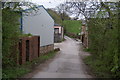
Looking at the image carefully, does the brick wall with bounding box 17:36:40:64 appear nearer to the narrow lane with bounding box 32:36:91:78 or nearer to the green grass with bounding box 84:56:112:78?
the narrow lane with bounding box 32:36:91:78

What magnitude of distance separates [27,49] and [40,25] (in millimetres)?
5577

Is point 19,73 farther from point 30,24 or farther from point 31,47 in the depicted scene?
point 30,24

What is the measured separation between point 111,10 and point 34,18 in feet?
32.7

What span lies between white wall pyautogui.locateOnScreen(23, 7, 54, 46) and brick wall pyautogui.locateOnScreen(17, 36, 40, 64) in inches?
42.4

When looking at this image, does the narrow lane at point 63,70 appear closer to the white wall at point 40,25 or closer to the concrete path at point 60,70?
the concrete path at point 60,70

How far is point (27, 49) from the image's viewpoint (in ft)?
41.2

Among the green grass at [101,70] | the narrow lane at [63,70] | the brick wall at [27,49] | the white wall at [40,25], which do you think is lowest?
the narrow lane at [63,70]

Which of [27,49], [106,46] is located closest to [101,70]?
[106,46]

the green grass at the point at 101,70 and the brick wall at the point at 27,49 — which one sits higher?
the brick wall at the point at 27,49

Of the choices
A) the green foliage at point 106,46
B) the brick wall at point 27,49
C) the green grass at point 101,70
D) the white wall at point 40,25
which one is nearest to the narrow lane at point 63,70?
the green grass at point 101,70

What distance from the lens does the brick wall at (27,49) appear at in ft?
35.5

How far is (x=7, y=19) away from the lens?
699 centimetres

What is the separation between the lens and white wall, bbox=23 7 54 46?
47.8ft

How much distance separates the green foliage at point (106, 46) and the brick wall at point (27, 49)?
13.2 feet
